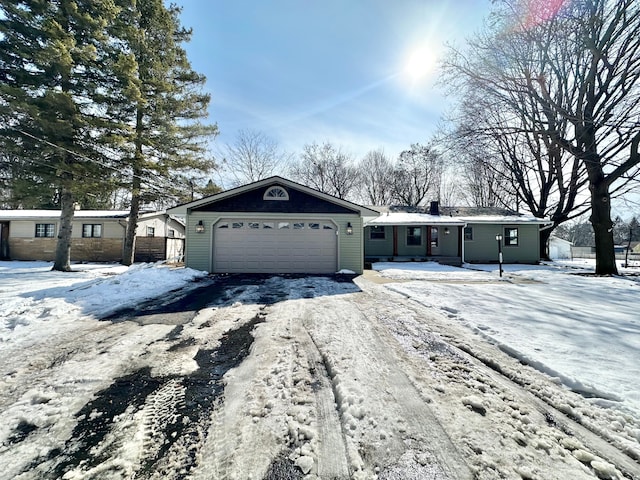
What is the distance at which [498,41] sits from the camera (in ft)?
33.4

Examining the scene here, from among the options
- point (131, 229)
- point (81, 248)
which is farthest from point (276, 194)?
point (81, 248)

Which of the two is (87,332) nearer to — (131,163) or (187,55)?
(131,163)

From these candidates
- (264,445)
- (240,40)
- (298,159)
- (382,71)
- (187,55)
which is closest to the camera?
(264,445)

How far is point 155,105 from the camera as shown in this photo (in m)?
12.0

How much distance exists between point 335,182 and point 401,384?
88.7 ft

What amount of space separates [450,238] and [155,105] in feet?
53.5

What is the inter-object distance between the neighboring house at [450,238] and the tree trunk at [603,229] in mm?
5279

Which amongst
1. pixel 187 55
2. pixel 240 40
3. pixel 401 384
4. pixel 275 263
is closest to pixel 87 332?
pixel 401 384

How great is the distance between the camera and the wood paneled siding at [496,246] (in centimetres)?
1678

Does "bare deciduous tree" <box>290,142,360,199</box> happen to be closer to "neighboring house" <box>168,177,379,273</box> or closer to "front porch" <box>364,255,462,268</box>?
"front porch" <box>364,255,462,268</box>

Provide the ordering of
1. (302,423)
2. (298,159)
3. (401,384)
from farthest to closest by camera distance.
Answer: (298,159) < (401,384) < (302,423)

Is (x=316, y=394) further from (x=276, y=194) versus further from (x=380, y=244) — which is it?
(x=380, y=244)

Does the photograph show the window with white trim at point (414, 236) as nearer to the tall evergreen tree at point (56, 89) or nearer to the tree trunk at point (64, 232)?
the tall evergreen tree at point (56, 89)

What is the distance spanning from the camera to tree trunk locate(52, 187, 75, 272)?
10500mm
